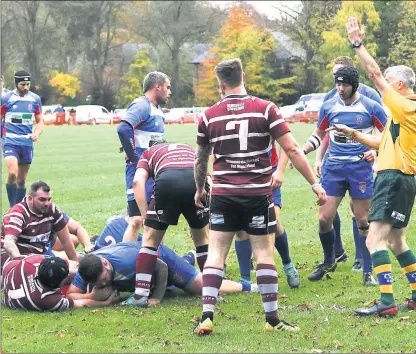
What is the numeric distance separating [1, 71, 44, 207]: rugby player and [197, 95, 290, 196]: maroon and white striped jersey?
843 centimetres

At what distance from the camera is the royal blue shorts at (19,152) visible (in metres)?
14.9

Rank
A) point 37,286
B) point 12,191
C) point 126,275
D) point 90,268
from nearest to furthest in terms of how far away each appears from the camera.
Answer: point 90,268
point 37,286
point 126,275
point 12,191

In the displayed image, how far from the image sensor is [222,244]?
7059mm

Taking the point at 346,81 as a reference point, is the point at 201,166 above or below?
below

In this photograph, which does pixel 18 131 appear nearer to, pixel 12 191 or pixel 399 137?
pixel 12 191

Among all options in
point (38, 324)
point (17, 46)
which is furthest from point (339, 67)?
point (17, 46)

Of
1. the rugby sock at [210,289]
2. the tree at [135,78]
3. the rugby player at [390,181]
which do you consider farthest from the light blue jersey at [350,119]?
the tree at [135,78]

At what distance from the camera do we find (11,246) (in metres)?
8.56

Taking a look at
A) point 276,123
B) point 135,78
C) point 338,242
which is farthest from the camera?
point 135,78

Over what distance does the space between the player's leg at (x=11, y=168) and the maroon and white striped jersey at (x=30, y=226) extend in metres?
5.94

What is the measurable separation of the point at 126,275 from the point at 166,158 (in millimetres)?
1281

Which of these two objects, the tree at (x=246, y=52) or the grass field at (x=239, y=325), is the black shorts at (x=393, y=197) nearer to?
the grass field at (x=239, y=325)

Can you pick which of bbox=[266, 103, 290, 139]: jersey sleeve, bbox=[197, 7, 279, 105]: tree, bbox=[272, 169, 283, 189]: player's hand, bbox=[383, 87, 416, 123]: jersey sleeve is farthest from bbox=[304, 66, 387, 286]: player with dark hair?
bbox=[197, 7, 279, 105]: tree

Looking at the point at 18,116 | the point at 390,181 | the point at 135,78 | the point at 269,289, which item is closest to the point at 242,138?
the point at 269,289
